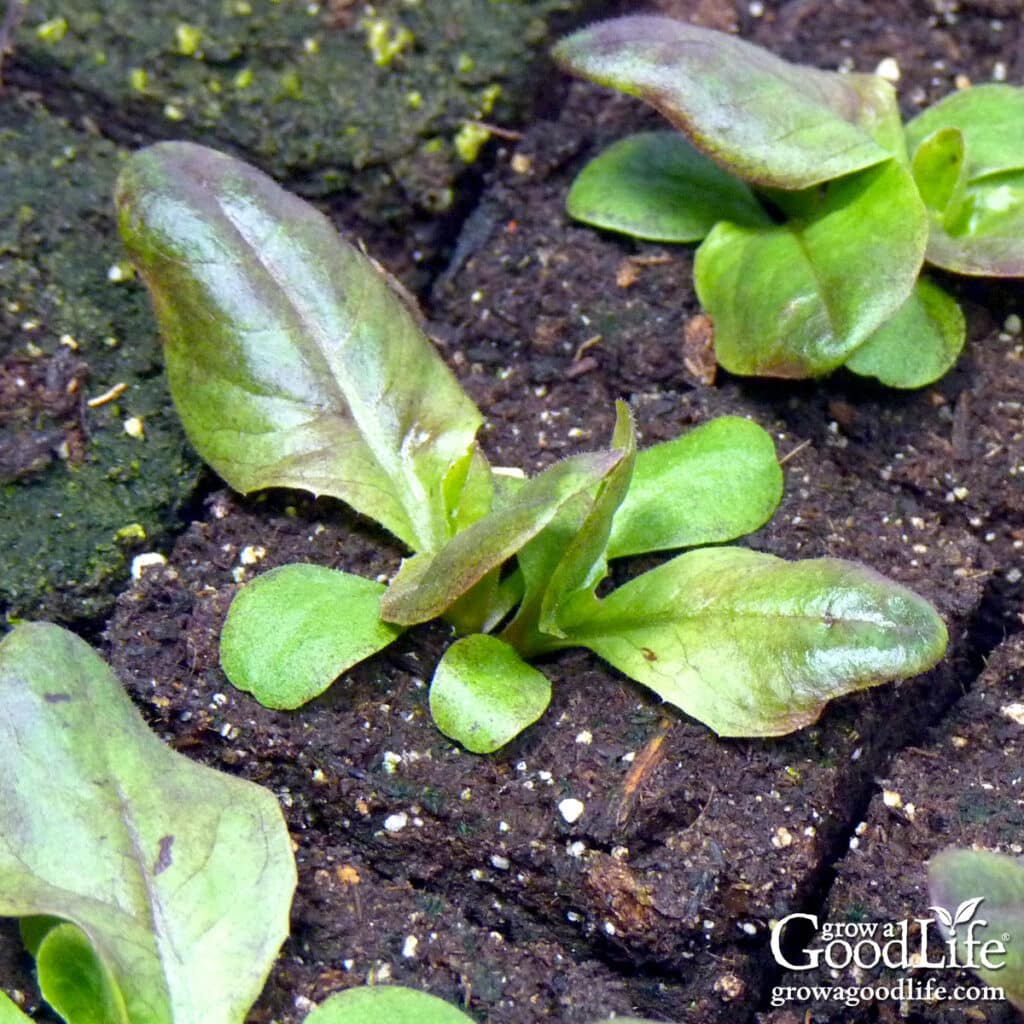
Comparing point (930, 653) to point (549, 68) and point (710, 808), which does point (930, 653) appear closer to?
point (710, 808)

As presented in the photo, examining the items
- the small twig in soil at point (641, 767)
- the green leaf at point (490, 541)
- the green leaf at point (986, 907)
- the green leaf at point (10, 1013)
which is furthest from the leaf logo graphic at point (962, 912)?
the green leaf at point (10, 1013)

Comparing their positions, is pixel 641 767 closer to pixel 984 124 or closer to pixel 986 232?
pixel 986 232

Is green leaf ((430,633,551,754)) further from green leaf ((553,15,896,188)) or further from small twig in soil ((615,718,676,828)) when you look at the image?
green leaf ((553,15,896,188))

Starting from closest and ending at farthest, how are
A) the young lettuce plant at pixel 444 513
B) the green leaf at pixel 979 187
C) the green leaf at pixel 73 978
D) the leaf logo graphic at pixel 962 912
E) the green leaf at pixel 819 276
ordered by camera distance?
the leaf logo graphic at pixel 962 912
the green leaf at pixel 73 978
the young lettuce plant at pixel 444 513
the green leaf at pixel 819 276
the green leaf at pixel 979 187

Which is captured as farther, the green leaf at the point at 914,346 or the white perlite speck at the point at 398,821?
the green leaf at the point at 914,346

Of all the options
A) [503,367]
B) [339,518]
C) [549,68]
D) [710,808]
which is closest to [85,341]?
[339,518]

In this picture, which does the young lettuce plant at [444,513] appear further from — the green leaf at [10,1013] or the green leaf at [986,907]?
the green leaf at [10,1013]

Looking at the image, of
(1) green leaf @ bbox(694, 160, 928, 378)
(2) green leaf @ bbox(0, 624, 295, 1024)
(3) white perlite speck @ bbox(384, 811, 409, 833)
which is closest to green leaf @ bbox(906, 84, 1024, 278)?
(1) green leaf @ bbox(694, 160, 928, 378)

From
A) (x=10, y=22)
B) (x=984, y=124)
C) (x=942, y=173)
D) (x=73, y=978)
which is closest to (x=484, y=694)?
(x=73, y=978)
